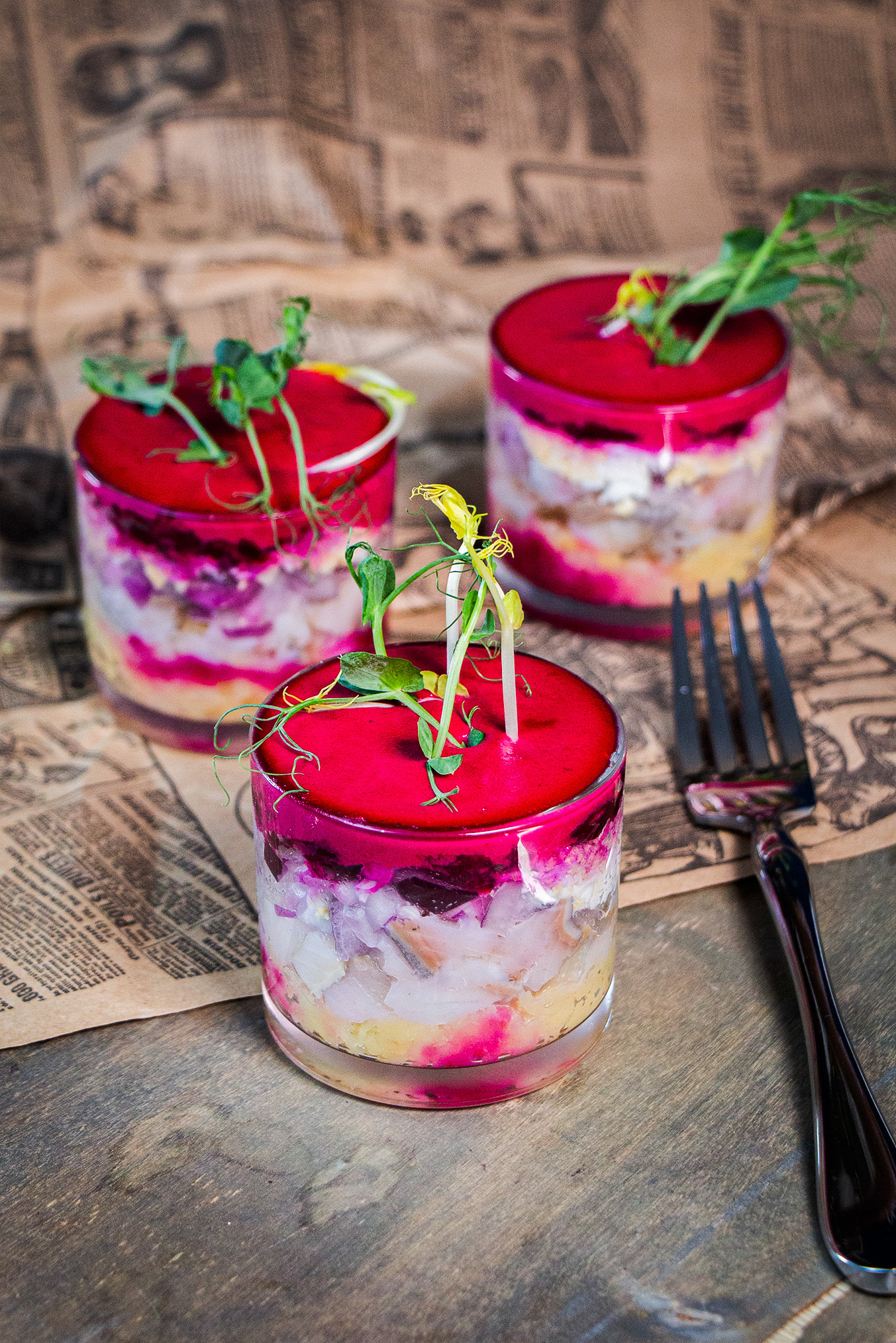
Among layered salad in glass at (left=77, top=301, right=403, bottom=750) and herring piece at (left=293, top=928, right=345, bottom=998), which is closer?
herring piece at (left=293, top=928, right=345, bottom=998)

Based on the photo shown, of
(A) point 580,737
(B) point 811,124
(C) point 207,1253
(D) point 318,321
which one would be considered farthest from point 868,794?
(B) point 811,124

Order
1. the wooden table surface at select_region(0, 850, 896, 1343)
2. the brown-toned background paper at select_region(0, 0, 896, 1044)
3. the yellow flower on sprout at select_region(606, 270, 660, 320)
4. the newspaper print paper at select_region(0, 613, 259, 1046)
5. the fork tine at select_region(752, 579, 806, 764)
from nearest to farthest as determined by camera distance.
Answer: the wooden table surface at select_region(0, 850, 896, 1343) → the newspaper print paper at select_region(0, 613, 259, 1046) → the fork tine at select_region(752, 579, 806, 764) → the yellow flower on sprout at select_region(606, 270, 660, 320) → the brown-toned background paper at select_region(0, 0, 896, 1044)

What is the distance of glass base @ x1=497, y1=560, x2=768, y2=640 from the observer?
2.44 feet

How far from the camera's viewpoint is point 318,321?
1.04m

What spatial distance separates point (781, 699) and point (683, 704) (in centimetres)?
4

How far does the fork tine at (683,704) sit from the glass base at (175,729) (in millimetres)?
196

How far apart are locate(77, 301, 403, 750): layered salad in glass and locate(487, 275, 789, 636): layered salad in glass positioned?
0.08m

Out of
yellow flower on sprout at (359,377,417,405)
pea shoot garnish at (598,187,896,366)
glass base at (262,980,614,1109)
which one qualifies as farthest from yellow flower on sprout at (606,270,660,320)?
glass base at (262,980,614,1109)

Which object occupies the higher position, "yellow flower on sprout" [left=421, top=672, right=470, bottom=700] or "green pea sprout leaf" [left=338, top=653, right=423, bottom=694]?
"green pea sprout leaf" [left=338, top=653, right=423, bottom=694]

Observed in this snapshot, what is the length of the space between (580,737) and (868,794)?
22 centimetres

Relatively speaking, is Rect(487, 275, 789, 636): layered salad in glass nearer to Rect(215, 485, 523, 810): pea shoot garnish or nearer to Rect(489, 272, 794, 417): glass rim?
Rect(489, 272, 794, 417): glass rim

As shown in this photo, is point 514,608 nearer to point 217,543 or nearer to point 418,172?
point 217,543

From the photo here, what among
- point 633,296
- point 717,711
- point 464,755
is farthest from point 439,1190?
point 633,296

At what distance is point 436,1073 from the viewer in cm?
46
